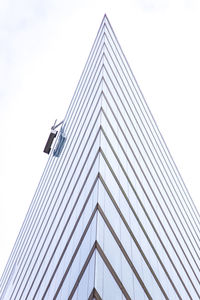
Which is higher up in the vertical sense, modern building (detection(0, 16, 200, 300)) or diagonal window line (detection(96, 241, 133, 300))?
modern building (detection(0, 16, 200, 300))

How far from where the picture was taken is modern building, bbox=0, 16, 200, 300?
55.6 ft

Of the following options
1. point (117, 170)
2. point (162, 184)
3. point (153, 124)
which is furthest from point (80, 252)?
point (153, 124)

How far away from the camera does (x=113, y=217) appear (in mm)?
18844

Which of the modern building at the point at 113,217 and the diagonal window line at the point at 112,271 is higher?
the modern building at the point at 113,217

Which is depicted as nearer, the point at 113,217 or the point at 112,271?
the point at 112,271

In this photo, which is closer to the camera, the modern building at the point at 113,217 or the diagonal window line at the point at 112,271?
the diagonal window line at the point at 112,271

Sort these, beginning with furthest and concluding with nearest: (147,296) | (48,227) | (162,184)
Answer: (162,184) < (48,227) < (147,296)

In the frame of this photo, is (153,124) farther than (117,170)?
Yes

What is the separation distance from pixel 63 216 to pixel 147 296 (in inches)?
339

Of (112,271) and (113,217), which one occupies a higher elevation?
(113,217)

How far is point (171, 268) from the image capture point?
27062 millimetres

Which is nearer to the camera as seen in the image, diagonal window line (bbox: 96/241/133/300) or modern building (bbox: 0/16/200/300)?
diagonal window line (bbox: 96/241/133/300)

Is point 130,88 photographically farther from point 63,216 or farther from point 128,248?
point 128,248

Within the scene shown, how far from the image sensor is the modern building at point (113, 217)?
667 inches
